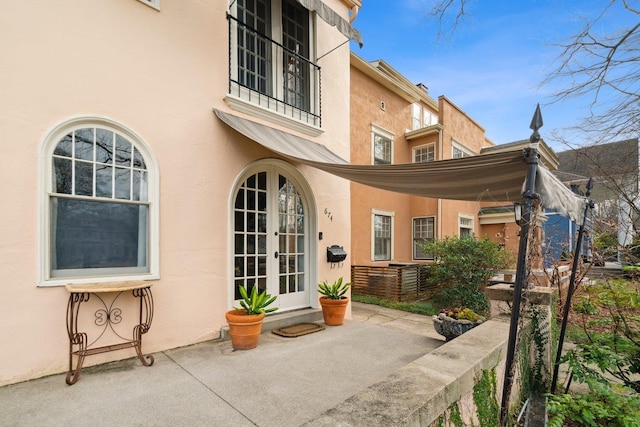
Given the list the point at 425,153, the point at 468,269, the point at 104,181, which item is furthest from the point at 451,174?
the point at 425,153

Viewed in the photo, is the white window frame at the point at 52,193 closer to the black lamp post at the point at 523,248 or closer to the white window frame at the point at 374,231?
the black lamp post at the point at 523,248

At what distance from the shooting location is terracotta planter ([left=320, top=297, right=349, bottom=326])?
5730mm

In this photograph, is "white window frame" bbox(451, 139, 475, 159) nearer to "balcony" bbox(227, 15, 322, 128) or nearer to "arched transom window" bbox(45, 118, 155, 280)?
"balcony" bbox(227, 15, 322, 128)

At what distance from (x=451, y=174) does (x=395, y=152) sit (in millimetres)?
9699

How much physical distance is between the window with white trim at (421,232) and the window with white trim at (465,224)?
6.59 feet

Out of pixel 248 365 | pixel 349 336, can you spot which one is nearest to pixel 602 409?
pixel 349 336

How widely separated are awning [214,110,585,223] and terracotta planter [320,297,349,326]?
86.4 inches

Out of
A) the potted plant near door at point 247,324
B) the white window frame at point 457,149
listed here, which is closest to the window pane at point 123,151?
the potted plant near door at point 247,324

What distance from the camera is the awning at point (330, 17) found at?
16.9ft

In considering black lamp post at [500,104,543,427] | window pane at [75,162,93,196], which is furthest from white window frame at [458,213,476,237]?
window pane at [75,162,93,196]

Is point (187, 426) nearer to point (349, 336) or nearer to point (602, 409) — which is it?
point (349, 336)

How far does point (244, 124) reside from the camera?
16.7 feet

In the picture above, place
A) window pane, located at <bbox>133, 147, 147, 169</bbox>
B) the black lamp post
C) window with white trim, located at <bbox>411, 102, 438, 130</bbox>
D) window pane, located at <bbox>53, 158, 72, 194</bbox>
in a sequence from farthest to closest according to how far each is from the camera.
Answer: window with white trim, located at <bbox>411, 102, 438, 130</bbox> < window pane, located at <bbox>133, 147, 147, 169</bbox> < window pane, located at <bbox>53, 158, 72, 194</bbox> < the black lamp post

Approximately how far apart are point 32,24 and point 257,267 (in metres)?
4.12
